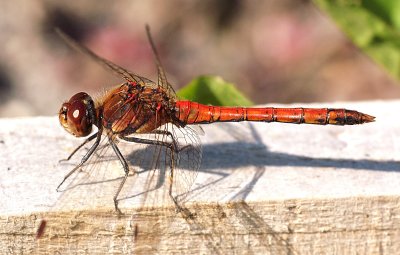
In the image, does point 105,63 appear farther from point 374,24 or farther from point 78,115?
point 374,24

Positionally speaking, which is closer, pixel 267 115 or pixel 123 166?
pixel 123 166

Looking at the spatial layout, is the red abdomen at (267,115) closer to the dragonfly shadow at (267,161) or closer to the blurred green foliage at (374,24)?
the dragonfly shadow at (267,161)

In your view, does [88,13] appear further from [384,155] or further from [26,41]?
[384,155]

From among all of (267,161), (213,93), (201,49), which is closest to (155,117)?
(213,93)

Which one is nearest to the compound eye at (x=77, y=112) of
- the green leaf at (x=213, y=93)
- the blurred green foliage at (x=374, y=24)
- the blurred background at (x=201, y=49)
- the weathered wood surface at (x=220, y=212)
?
the weathered wood surface at (x=220, y=212)

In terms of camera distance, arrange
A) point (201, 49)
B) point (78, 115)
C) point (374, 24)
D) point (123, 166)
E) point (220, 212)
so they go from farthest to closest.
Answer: point (201, 49) < point (374, 24) < point (78, 115) < point (123, 166) < point (220, 212)

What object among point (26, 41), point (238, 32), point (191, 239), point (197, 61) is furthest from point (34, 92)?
point (191, 239)

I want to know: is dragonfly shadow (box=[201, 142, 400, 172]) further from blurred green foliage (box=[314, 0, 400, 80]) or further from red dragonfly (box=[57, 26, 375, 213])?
blurred green foliage (box=[314, 0, 400, 80])
